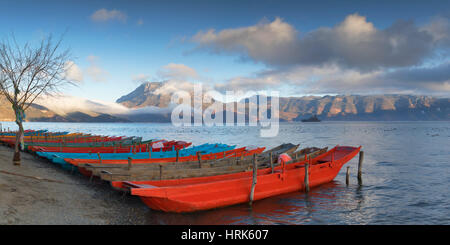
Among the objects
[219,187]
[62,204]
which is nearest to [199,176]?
[219,187]

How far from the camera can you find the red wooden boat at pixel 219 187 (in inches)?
465

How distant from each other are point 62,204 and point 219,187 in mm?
6778

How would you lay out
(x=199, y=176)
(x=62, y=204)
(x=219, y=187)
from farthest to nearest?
(x=199, y=176) → (x=219, y=187) → (x=62, y=204)

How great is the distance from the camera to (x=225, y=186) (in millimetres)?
13695

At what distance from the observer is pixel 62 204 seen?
11.1m

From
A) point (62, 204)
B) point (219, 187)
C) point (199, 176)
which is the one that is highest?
point (199, 176)

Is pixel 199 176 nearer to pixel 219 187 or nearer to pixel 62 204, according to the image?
pixel 219 187

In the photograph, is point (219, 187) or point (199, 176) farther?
point (199, 176)

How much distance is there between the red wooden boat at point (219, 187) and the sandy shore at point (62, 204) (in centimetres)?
117

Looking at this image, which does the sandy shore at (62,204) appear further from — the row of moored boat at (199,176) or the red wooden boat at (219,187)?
the red wooden boat at (219,187)
